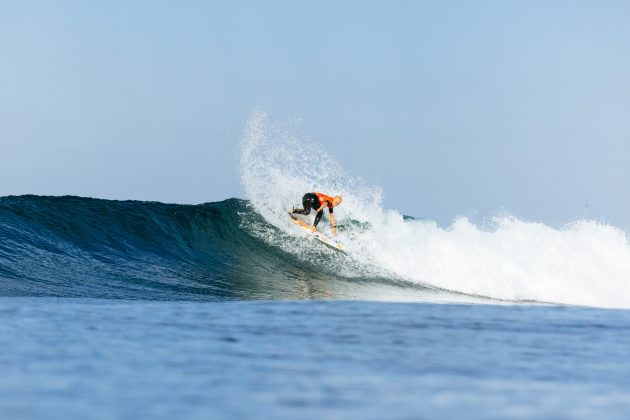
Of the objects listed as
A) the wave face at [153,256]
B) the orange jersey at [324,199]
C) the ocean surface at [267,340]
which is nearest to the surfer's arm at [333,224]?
the orange jersey at [324,199]

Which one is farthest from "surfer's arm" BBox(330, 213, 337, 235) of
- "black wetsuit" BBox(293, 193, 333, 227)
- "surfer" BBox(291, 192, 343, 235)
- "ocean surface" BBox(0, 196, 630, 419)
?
"ocean surface" BBox(0, 196, 630, 419)

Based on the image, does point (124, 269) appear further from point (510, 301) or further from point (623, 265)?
point (623, 265)

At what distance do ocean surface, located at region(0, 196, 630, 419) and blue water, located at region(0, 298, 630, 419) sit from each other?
0.7 inches

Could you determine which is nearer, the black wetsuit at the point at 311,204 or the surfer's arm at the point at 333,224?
the black wetsuit at the point at 311,204

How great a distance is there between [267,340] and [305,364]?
1078mm

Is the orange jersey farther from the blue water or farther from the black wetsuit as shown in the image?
the blue water

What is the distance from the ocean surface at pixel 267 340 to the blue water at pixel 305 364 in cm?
2

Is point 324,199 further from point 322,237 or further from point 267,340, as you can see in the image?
point 267,340

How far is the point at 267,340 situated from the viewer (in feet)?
22.1

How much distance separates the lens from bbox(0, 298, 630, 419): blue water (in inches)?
177

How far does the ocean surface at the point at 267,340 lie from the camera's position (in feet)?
15.1

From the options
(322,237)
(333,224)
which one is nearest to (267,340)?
(322,237)

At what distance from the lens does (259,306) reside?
9430 millimetres

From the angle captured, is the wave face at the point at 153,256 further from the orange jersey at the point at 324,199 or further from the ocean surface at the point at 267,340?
the orange jersey at the point at 324,199
